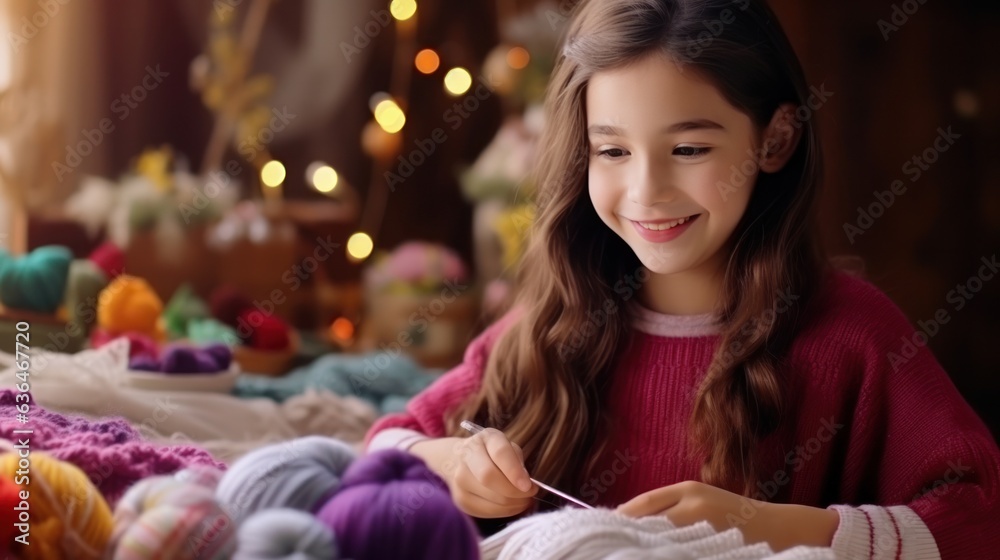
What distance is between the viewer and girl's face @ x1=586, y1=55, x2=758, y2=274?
3.30 feet

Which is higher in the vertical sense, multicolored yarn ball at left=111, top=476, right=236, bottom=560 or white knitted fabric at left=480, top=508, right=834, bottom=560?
multicolored yarn ball at left=111, top=476, right=236, bottom=560

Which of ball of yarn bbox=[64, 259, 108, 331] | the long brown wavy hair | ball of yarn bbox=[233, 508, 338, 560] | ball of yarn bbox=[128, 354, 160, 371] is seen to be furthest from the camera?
ball of yarn bbox=[64, 259, 108, 331]

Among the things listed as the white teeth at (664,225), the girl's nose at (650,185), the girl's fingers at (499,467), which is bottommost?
the girl's fingers at (499,467)

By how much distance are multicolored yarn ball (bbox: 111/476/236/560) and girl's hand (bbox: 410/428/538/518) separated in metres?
0.31

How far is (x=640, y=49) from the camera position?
40.6 inches

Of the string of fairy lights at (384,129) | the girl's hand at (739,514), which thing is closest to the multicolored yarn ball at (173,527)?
the girl's hand at (739,514)

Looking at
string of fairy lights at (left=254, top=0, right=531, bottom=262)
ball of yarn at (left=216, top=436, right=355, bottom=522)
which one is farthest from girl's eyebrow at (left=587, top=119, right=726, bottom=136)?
string of fairy lights at (left=254, top=0, right=531, bottom=262)

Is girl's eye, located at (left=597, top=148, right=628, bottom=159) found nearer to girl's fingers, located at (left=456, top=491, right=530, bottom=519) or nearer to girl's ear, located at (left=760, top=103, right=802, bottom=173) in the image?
girl's ear, located at (left=760, top=103, right=802, bottom=173)

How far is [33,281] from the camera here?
140 centimetres

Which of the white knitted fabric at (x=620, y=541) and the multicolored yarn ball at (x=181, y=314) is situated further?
the multicolored yarn ball at (x=181, y=314)

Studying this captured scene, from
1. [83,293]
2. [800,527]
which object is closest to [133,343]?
[83,293]

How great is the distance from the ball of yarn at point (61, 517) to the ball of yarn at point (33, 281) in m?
0.73

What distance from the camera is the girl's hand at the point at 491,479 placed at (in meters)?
0.94

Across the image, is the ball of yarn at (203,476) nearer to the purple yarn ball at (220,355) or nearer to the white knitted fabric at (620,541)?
the white knitted fabric at (620,541)
